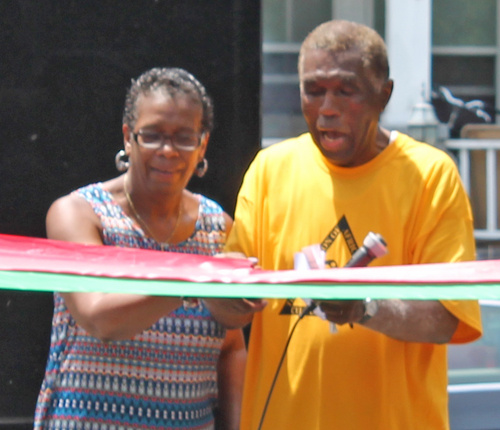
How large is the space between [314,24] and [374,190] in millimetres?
8690

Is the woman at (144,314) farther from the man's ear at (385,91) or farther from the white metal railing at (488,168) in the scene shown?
the white metal railing at (488,168)

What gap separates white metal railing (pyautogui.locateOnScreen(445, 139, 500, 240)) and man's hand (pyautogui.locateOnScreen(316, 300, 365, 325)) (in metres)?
8.58

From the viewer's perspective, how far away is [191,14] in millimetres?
3086

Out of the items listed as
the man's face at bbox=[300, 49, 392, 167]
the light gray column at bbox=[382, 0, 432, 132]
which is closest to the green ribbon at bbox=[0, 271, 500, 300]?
the man's face at bbox=[300, 49, 392, 167]

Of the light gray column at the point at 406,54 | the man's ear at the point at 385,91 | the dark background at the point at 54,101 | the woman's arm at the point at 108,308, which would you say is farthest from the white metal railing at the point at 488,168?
the woman's arm at the point at 108,308

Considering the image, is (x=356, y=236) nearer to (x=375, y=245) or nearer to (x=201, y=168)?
(x=375, y=245)

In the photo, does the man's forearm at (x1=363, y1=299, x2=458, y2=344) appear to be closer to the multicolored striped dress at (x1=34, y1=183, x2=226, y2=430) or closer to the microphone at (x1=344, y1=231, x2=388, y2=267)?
the microphone at (x1=344, y1=231, x2=388, y2=267)

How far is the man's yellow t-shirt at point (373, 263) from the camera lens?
7.06 ft

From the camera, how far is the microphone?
1.84m

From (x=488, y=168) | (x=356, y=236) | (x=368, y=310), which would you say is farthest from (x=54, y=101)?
(x=488, y=168)

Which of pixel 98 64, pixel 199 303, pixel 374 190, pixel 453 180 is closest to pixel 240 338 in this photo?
pixel 199 303

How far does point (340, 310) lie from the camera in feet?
6.07

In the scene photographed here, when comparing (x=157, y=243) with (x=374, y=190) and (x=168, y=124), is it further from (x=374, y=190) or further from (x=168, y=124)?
(x=374, y=190)

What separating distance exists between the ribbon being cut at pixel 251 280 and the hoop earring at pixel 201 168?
2.84 feet
